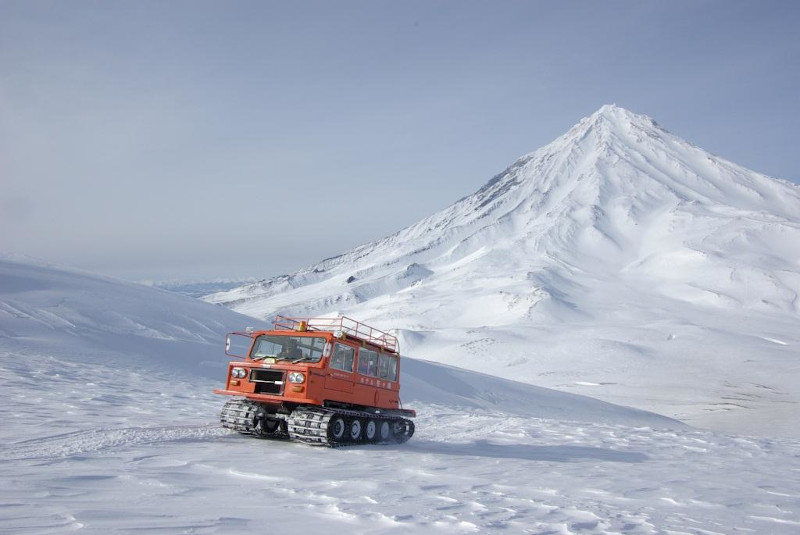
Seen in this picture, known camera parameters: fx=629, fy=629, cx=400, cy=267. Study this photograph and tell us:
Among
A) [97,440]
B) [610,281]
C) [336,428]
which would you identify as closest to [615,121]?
[610,281]

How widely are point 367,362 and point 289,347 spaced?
193 cm

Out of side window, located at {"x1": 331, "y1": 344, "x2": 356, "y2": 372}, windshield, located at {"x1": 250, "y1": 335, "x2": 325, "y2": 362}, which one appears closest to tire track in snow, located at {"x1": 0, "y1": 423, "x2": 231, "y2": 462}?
windshield, located at {"x1": 250, "y1": 335, "x2": 325, "y2": 362}

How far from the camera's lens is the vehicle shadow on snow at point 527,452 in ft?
45.0

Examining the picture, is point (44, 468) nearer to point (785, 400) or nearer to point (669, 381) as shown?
point (785, 400)

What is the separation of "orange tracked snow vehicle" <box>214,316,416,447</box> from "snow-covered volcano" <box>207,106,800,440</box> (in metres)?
22.9

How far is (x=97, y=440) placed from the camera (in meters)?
10.8

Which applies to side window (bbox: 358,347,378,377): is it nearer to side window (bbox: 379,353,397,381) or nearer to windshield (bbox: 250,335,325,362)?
side window (bbox: 379,353,397,381)

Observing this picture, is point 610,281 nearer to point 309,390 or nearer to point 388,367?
point 388,367

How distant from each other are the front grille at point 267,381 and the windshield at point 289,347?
55 cm

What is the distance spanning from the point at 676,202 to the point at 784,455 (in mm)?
124438

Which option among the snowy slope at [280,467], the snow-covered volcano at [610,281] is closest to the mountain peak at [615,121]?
the snow-covered volcano at [610,281]

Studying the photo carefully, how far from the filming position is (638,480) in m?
11.2

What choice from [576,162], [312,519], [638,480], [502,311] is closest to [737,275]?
[502,311]

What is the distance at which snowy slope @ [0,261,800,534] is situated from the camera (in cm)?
729
